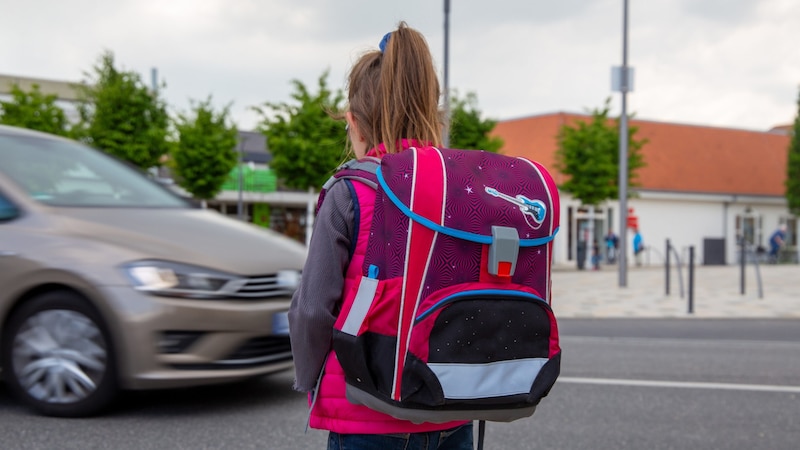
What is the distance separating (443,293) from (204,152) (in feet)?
118

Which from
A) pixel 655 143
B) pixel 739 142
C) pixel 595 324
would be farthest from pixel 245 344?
pixel 739 142

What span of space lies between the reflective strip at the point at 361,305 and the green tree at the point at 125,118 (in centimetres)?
3194

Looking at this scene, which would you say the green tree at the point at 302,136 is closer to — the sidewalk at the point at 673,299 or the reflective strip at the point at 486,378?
the sidewalk at the point at 673,299

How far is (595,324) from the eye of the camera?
12125 mm

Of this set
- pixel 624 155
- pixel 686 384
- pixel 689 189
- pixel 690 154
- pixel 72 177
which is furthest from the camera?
pixel 690 154

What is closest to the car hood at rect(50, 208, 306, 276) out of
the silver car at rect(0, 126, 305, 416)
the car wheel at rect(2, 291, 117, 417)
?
the silver car at rect(0, 126, 305, 416)

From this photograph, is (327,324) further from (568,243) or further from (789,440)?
(568,243)

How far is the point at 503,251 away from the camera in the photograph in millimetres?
1752

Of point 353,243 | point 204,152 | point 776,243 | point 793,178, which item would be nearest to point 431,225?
point 353,243

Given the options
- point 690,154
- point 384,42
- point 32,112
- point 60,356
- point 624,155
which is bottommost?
point 60,356

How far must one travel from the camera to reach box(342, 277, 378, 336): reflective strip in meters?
1.76

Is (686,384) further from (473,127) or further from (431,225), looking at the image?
(473,127)

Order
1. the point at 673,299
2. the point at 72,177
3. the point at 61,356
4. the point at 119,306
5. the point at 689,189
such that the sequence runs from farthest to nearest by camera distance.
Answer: the point at 689,189 < the point at 673,299 < the point at 72,177 < the point at 61,356 < the point at 119,306

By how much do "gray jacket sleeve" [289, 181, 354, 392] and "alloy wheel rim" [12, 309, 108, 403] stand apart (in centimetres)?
313
